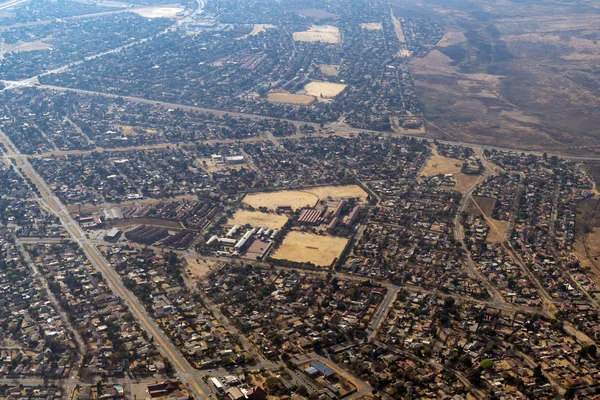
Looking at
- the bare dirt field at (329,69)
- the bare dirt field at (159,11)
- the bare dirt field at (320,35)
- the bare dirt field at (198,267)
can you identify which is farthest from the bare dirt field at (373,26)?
the bare dirt field at (198,267)

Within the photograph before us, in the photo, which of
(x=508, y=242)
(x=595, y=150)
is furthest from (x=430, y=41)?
(x=508, y=242)

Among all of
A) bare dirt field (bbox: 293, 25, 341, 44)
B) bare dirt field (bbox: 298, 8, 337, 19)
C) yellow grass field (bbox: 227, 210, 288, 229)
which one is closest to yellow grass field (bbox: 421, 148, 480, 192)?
yellow grass field (bbox: 227, 210, 288, 229)

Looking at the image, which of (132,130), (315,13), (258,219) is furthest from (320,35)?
(258,219)

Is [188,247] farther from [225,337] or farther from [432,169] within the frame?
[432,169]

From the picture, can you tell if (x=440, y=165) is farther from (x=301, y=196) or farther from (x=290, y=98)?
(x=290, y=98)

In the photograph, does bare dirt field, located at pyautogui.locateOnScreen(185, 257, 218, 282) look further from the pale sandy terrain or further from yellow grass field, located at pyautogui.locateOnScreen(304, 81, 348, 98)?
the pale sandy terrain
